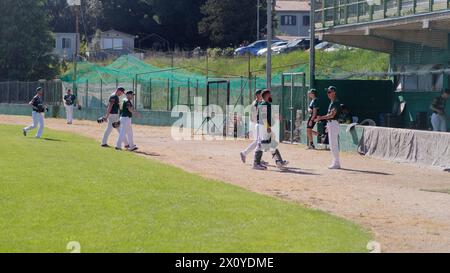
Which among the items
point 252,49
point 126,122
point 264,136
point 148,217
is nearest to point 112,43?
point 252,49

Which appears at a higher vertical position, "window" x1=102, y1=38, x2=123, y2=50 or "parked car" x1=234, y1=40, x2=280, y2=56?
"window" x1=102, y1=38, x2=123, y2=50

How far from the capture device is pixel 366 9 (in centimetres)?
3019

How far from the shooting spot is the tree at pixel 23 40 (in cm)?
6988

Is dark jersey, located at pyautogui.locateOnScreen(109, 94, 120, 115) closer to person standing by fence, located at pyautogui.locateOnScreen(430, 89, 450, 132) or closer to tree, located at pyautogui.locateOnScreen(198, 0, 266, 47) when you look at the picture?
person standing by fence, located at pyautogui.locateOnScreen(430, 89, 450, 132)

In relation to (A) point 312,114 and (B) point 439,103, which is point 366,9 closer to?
(B) point 439,103

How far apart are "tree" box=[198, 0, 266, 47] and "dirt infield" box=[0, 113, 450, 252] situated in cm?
5070

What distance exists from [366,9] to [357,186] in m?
14.7

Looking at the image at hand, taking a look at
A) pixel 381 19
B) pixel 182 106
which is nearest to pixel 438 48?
pixel 381 19

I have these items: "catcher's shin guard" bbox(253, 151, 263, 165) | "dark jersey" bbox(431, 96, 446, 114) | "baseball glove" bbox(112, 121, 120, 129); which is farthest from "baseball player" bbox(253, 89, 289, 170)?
"dark jersey" bbox(431, 96, 446, 114)

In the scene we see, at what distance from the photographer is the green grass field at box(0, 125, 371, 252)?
9.57 meters

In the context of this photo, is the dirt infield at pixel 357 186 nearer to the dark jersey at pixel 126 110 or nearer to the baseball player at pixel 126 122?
the baseball player at pixel 126 122

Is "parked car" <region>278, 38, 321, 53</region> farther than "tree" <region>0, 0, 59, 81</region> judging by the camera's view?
No

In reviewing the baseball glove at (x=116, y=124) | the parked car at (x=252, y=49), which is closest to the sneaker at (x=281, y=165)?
the baseball glove at (x=116, y=124)

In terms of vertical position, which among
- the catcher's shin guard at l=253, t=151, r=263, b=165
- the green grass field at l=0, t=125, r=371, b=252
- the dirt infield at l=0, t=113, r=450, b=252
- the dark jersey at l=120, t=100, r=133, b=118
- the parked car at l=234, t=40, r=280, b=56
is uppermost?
the parked car at l=234, t=40, r=280, b=56
